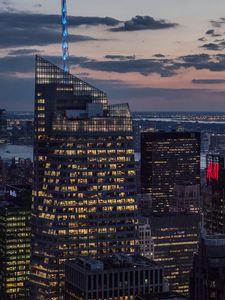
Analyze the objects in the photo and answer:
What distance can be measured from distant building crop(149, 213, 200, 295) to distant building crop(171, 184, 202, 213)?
33.4 meters

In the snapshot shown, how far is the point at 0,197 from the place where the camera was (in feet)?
497

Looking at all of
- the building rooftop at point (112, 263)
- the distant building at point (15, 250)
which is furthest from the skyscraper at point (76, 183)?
the distant building at point (15, 250)

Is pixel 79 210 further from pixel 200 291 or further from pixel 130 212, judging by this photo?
pixel 200 291

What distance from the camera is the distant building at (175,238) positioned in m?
144

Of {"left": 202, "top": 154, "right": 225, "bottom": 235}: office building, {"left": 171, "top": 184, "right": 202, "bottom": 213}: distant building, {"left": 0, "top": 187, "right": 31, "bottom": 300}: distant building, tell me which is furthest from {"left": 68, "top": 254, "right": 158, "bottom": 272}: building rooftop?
{"left": 171, "top": 184, "right": 202, "bottom": 213}: distant building

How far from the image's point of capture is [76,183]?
106438 millimetres

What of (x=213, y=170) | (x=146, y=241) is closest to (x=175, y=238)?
(x=146, y=241)

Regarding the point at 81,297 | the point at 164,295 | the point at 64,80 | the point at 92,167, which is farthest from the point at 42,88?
the point at 164,295

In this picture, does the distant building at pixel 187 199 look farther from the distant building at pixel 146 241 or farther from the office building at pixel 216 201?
the distant building at pixel 146 241

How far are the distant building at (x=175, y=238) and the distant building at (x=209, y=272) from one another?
62.3 meters

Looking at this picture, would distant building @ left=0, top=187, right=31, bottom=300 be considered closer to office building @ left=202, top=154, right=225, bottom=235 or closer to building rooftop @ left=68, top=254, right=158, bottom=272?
building rooftop @ left=68, top=254, right=158, bottom=272

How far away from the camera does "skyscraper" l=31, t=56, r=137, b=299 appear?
10500 centimetres

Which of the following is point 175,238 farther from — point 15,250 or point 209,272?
point 209,272

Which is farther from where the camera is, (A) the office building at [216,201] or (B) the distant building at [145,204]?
(B) the distant building at [145,204]
